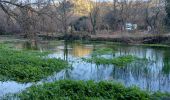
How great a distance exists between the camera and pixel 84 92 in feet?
44.6

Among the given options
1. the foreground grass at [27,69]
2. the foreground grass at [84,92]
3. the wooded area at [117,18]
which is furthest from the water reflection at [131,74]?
the wooded area at [117,18]

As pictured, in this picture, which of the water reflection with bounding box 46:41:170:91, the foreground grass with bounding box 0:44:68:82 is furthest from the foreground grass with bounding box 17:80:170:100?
the foreground grass with bounding box 0:44:68:82


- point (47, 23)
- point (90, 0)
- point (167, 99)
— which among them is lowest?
point (167, 99)

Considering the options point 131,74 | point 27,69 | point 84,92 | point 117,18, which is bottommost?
point 131,74

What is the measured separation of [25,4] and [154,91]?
7260 millimetres

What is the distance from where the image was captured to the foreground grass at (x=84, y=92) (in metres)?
13.1

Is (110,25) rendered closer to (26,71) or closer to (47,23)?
(26,71)

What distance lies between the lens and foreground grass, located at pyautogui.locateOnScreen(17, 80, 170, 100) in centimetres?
1306

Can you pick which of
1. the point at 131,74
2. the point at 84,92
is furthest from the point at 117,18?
the point at 84,92

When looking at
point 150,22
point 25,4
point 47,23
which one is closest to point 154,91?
point 47,23

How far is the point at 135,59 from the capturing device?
26469 mm

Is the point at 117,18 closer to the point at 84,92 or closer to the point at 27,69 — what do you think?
the point at 27,69

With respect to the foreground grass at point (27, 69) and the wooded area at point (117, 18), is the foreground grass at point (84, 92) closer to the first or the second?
the foreground grass at point (27, 69)

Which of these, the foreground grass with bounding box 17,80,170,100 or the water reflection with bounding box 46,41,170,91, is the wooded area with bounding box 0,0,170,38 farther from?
the foreground grass with bounding box 17,80,170,100
